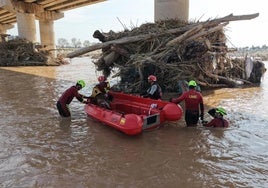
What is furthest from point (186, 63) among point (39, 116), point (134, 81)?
point (39, 116)

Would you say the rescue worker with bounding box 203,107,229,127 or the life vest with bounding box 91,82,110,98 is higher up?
the life vest with bounding box 91,82,110,98

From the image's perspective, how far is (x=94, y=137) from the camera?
734 cm

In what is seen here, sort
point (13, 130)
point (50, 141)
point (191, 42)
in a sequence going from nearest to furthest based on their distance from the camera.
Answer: point (50, 141), point (13, 130), point (191, 42)

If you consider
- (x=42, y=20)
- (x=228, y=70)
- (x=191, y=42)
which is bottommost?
(x=228, y=70)

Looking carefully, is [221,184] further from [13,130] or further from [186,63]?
[186,63]

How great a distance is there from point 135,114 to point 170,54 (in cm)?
501

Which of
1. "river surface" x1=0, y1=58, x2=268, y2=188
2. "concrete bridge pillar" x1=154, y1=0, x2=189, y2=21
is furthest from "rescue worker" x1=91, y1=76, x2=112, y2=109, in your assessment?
"concrete bridge pillar" x1=154, y1=0, x2=189, y2=21

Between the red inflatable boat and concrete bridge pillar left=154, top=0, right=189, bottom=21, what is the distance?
24.3 feet

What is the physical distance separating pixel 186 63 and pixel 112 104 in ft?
13.6

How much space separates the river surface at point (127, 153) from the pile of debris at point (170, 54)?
321cm

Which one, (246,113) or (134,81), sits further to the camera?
(134,81)

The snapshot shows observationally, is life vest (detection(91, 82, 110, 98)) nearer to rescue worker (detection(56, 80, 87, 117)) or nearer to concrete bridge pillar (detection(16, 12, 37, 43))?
rescue worker (detection(56, 80, 87, 117))

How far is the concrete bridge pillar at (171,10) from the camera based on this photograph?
1573 cm

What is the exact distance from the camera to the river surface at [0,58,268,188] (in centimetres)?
505
